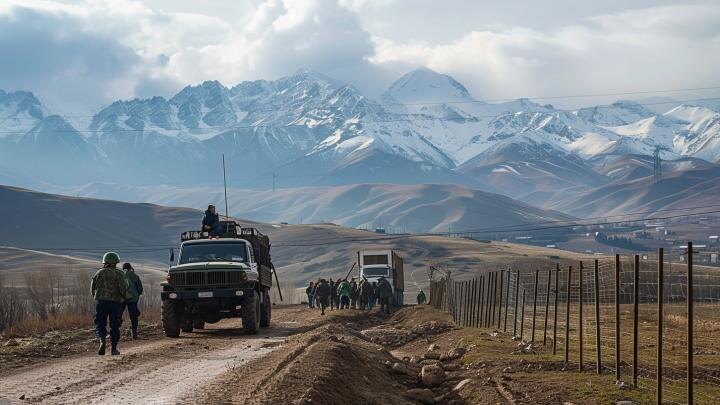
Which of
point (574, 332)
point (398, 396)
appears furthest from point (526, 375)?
point (574, 332)

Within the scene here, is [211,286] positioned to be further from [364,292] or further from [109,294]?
[364,292]

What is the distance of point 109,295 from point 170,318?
26.1 feet

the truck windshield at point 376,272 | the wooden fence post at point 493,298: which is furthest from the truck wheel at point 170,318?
the truck windshield at point 376,272

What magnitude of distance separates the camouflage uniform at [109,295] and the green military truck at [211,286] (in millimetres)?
7452

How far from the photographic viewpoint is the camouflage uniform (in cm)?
2225

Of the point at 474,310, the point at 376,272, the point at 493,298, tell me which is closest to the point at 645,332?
the point at 493,298

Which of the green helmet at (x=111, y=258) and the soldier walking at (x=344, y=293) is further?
the soldier walking at (x=344, y=293)

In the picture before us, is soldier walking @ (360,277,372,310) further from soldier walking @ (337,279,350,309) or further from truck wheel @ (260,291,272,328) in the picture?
truck wheel @ (260,291,272,328)

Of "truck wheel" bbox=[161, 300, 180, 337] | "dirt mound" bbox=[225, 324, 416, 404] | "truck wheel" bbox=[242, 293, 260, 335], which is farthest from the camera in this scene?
"truck wheel" bbox=[242, 293, 260, 335]

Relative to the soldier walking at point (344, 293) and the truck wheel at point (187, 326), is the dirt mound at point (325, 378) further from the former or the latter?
the soldier walking at point (344, 293)

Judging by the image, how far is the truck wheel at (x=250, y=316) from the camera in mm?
30984

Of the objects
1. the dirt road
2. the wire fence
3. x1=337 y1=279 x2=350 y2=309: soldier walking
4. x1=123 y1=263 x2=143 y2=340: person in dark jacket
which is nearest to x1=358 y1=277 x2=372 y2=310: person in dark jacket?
x1=337 y1=279 x2=350 y2=309: soldier walking

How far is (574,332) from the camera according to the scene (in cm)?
3192

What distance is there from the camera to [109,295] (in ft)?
73.2
